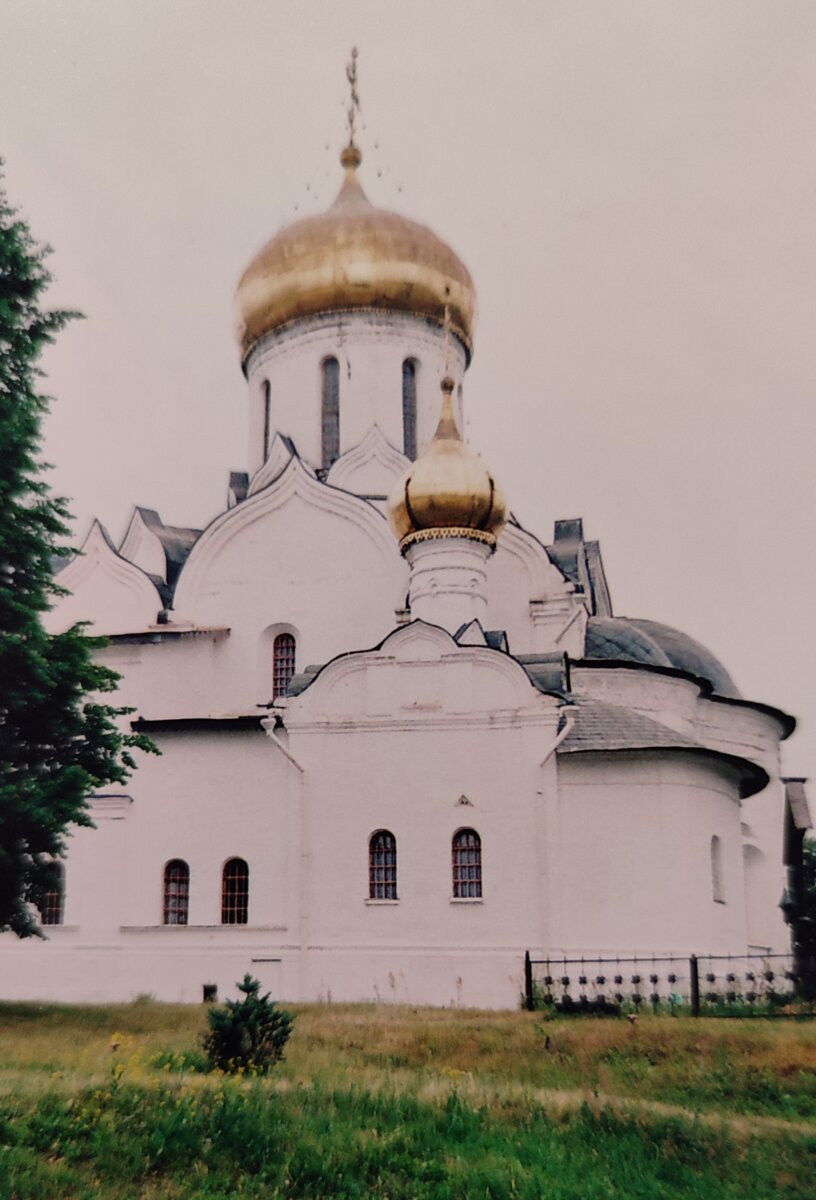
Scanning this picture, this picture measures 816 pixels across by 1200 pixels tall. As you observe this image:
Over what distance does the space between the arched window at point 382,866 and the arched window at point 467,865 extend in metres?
0.78

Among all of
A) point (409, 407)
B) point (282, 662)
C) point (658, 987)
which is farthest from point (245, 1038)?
point (409, 407)

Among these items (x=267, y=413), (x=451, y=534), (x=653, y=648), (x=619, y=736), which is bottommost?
(x=619, y=736)

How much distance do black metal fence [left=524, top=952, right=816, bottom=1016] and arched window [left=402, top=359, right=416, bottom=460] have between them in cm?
950

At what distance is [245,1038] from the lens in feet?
32.3

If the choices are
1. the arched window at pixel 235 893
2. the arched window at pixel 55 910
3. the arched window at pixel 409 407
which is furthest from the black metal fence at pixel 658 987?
the arched window at pixel 409 407

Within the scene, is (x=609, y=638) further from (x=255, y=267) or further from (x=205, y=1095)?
(x=205, y=1095)

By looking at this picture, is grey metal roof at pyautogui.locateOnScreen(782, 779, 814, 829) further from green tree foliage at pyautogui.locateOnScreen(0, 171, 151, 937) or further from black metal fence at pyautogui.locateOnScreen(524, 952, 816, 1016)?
green tree foliage at pyautogui.locateOnScreen(0, 171, 151, 937)

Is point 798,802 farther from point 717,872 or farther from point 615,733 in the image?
point 615,733

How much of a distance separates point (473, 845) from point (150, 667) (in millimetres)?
5843

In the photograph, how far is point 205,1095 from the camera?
836cm

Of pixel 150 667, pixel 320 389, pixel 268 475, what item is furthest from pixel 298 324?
pixel 150 667

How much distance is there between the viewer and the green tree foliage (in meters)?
11.9

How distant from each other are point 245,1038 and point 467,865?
22.4ft

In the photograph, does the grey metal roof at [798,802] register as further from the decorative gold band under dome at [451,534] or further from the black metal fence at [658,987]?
the decorative gold band under dome at [451,534]
